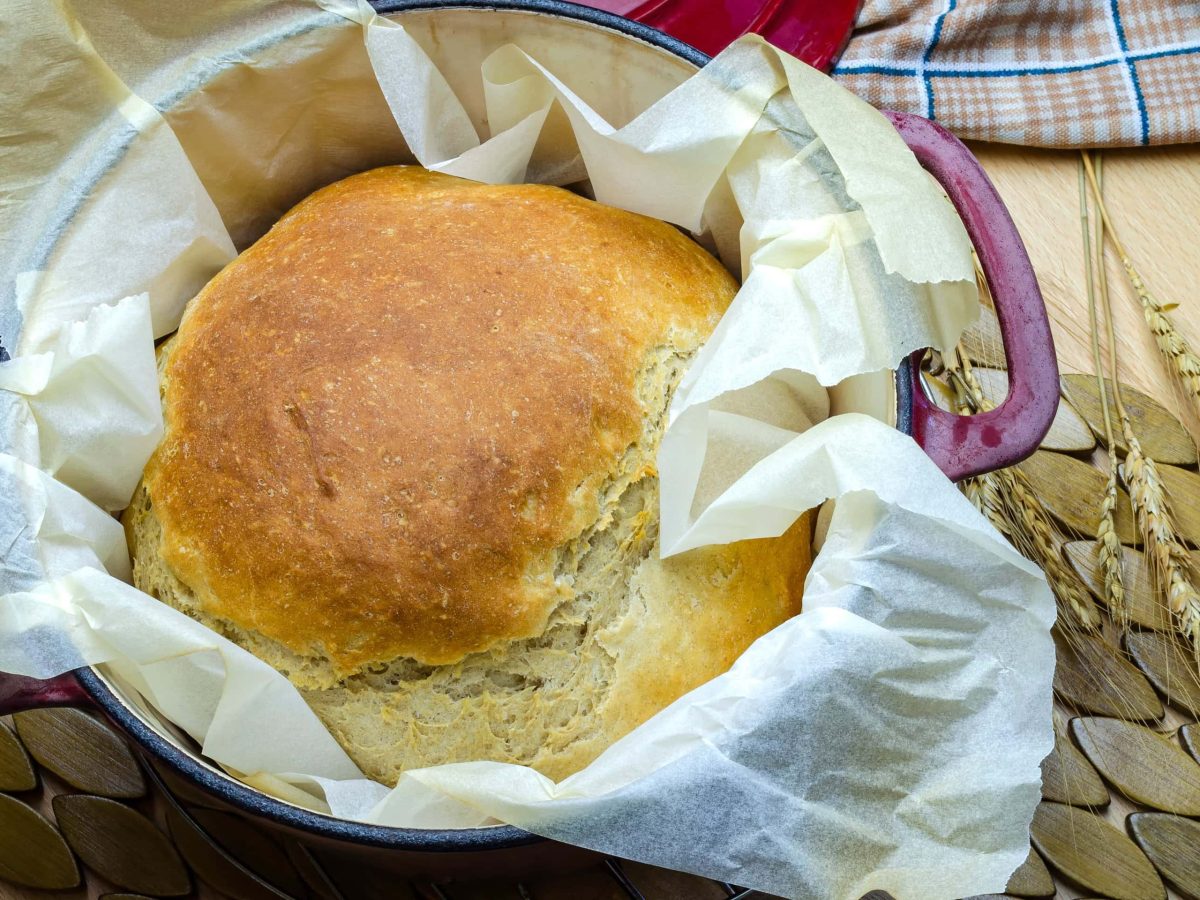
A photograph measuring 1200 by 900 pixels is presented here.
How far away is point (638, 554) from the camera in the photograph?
A: 2.74 feet

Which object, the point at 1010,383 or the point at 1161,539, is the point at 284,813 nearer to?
the point at 1010,383

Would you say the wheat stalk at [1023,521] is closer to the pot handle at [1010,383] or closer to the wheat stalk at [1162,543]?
the wheat stalk at [1162,543]

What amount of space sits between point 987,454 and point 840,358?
4.8 inches

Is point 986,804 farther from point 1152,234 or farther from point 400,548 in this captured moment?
point 1152,234

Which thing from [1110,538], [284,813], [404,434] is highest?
[404,434]

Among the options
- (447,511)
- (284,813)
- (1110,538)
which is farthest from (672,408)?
(1110,538)

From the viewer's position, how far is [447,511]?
31.2 inches

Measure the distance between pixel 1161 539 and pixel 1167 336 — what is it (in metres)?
0.21

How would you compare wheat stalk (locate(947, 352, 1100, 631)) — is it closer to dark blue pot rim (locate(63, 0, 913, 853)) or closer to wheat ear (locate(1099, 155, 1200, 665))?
wheat ear (locate(1099, 155, 1200, 665))

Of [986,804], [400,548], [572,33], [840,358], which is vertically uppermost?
[572,33]

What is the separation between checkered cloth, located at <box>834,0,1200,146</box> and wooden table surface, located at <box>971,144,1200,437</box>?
1.0 inches

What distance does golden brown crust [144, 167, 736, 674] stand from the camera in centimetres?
79

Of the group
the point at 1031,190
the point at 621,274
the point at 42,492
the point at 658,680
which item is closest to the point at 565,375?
the point at 621,274

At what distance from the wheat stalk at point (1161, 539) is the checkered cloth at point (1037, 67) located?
32cm
